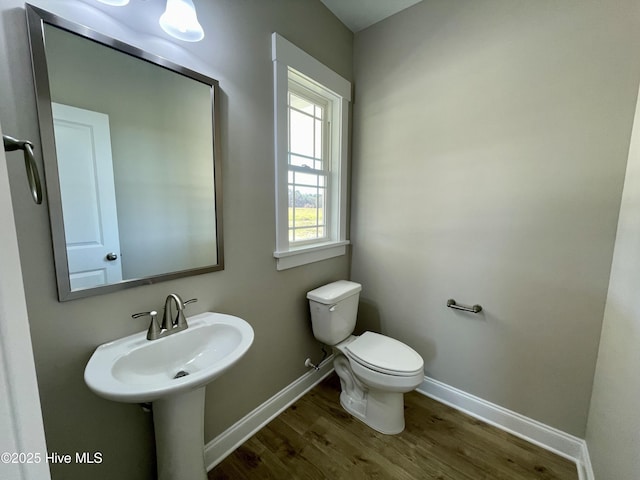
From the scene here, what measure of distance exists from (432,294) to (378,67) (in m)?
1.66

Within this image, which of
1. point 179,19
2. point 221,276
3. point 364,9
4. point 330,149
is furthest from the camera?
point 330,149

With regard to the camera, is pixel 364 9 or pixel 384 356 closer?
pixel 384 356

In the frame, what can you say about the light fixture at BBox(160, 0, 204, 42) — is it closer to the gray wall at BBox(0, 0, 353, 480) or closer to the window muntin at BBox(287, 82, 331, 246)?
the gray wall at BBox(0, 0, 353, 480)

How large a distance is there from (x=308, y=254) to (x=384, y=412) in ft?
3.47

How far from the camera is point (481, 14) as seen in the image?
1456mm

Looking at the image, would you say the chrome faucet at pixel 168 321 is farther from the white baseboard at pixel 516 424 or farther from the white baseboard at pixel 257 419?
the white baseboard at pixel 516 424

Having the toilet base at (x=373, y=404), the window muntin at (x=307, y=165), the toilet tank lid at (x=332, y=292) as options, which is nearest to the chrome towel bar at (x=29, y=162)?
the window muntin at (x=307, y=165)

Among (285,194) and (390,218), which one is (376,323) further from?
(285,194)

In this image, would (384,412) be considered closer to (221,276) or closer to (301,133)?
(221,276)

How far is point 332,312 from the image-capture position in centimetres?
167

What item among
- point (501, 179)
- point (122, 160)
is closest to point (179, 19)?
point (122, 160)

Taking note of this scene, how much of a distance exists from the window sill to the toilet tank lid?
206 mm

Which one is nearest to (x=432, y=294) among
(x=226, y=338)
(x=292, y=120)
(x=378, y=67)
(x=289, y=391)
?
(x=289, y=391)

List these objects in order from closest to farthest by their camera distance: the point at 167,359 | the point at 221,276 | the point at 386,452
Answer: the point at 167,359, the point at 221,276, the point at 386,452
